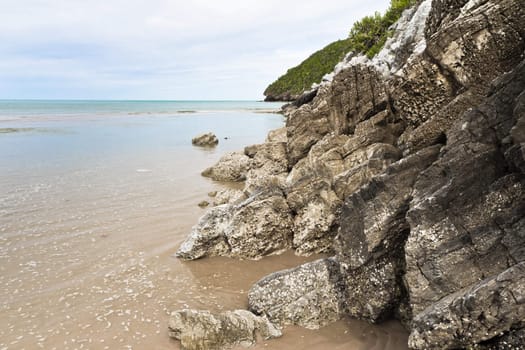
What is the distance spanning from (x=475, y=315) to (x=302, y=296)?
4186mm

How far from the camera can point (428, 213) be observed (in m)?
6.77

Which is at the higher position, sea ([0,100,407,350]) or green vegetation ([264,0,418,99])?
green vegetation ([264,0,418,99])

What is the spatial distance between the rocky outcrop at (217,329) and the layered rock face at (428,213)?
0.63m

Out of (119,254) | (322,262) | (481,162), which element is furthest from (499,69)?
(119,254)

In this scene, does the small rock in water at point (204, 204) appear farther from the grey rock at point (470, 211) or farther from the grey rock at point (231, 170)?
the grey rock at point (470, 211)

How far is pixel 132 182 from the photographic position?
2231cm

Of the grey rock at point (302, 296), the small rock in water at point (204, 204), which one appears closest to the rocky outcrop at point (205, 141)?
the small rock in water at point (204, 204)

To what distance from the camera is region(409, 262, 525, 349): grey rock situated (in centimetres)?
504

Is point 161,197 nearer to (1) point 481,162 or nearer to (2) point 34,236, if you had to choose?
(2) point 34,236

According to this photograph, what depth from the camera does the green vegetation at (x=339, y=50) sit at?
30250 millimetres

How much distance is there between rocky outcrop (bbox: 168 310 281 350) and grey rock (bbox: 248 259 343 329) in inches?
20.5

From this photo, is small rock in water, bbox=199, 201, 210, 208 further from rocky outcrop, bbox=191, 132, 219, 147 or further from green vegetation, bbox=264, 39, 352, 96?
green vegetation, bbox=264, 39, 352, 96

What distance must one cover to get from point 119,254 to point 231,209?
13.6ft

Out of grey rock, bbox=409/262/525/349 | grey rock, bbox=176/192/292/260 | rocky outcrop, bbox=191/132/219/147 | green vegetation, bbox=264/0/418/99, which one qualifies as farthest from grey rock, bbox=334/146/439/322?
rocky outcrop, bbox=191/132/219/147
